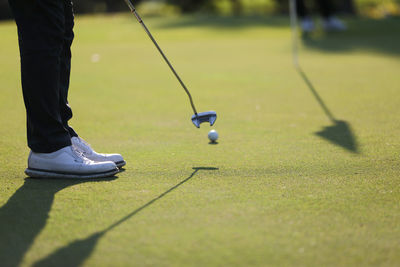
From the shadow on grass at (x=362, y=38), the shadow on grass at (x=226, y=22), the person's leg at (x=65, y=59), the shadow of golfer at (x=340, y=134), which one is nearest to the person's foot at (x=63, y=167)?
the person's leg at (x=65, y=59)

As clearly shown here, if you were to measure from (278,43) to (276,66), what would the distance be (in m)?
2.79

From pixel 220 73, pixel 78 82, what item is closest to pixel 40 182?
pixel 78 82

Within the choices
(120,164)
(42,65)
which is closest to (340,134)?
(120,164)

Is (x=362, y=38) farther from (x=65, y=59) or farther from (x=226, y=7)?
(x=226, y=7)

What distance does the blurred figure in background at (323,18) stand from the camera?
380 inches

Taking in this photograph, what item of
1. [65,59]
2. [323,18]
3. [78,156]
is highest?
[65,59]

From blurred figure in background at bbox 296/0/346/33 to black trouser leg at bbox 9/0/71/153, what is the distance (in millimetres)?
7726

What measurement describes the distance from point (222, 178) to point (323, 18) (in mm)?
8771

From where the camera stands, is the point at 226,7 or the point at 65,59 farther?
the point at 226,7

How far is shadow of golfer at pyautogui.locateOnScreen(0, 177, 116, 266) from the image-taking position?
5.65 feet

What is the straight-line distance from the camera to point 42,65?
239cm

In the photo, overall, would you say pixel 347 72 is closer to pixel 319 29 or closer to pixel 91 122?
pixel 91 122

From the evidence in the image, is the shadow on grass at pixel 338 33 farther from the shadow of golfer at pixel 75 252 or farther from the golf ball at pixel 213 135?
the shadow of golfer at pixel 75 252

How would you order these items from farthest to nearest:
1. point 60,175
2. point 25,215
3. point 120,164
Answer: point 120,164 → point 60,175 → point 25,215
